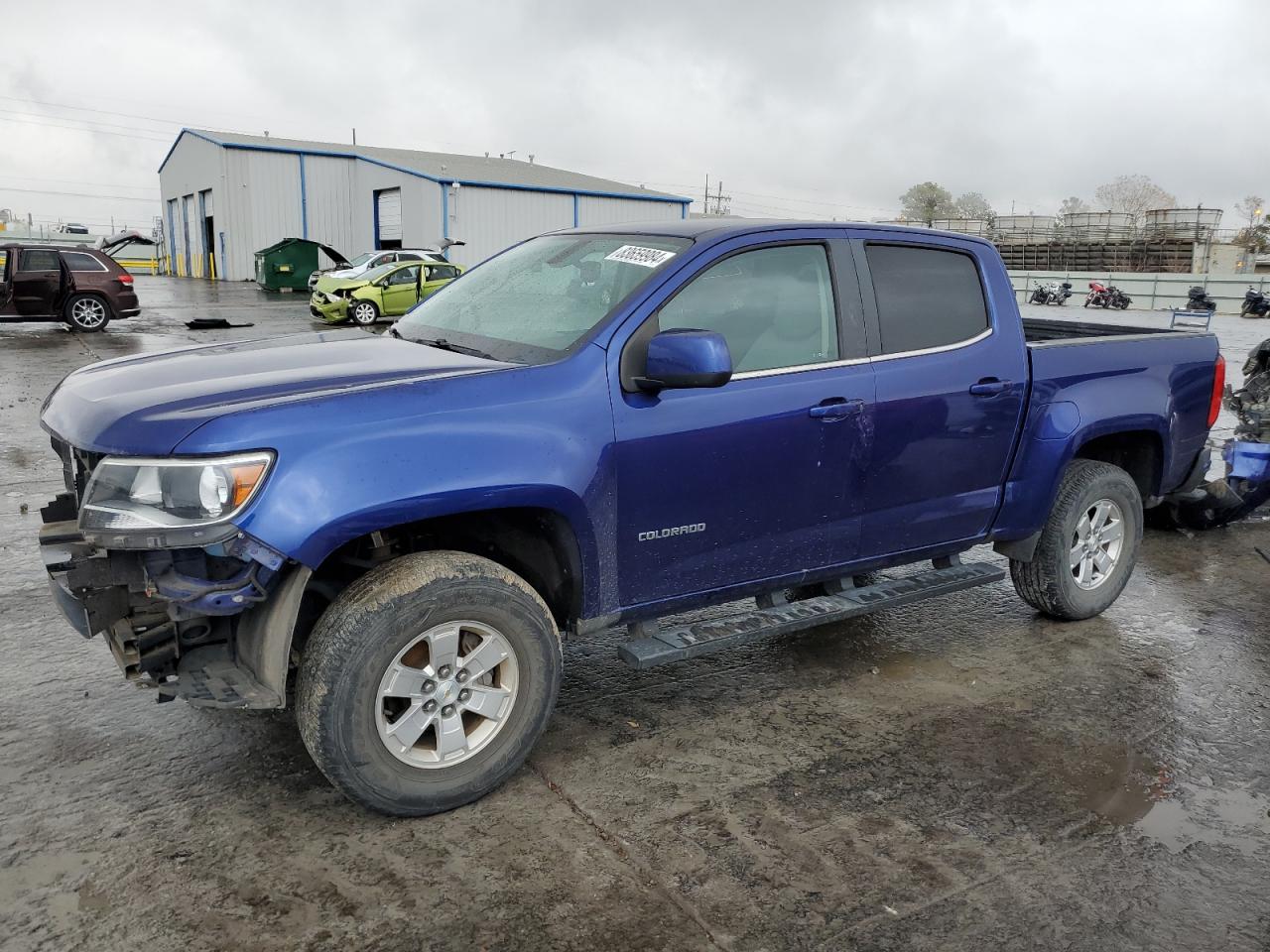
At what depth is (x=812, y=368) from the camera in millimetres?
3816

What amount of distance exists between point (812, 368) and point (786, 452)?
35 centimetres

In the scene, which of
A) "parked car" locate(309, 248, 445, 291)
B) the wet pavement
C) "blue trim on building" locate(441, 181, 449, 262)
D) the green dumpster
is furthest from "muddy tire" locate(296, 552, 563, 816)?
"blue trim on building" locate(441, 181, 449, 262)

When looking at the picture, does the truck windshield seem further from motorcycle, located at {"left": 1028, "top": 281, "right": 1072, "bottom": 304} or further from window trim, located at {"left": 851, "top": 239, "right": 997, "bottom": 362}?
motorcycle, located at {"left": 1028, "top": 281, "right": 1072, "bottom": 304}

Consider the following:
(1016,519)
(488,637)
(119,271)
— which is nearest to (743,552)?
(488,637)

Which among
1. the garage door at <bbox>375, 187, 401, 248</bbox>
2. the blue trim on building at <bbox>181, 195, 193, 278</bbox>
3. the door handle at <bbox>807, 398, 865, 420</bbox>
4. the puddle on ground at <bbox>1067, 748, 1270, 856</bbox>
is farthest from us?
the blue trim on building at <bbox>181, 195, 193, 278</bbox>

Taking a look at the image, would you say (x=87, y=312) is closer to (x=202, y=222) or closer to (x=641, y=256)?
(x=641, y=256)

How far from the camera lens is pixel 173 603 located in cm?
290

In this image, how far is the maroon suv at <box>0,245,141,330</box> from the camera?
58.0ft

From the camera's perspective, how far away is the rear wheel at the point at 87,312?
18.3 m

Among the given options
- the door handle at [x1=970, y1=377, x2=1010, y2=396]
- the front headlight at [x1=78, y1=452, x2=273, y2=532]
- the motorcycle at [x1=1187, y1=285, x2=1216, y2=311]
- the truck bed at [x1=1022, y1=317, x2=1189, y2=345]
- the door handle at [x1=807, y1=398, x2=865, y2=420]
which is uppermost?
the motorcycle at [x1=1187, y1=285, x2=1216, y2=311]

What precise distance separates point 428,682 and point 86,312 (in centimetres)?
1835

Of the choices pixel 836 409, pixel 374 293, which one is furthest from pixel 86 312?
pixel 836 409

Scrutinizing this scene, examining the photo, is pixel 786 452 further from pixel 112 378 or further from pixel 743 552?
pixel 112 378

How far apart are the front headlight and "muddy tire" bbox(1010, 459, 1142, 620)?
3652 mm
